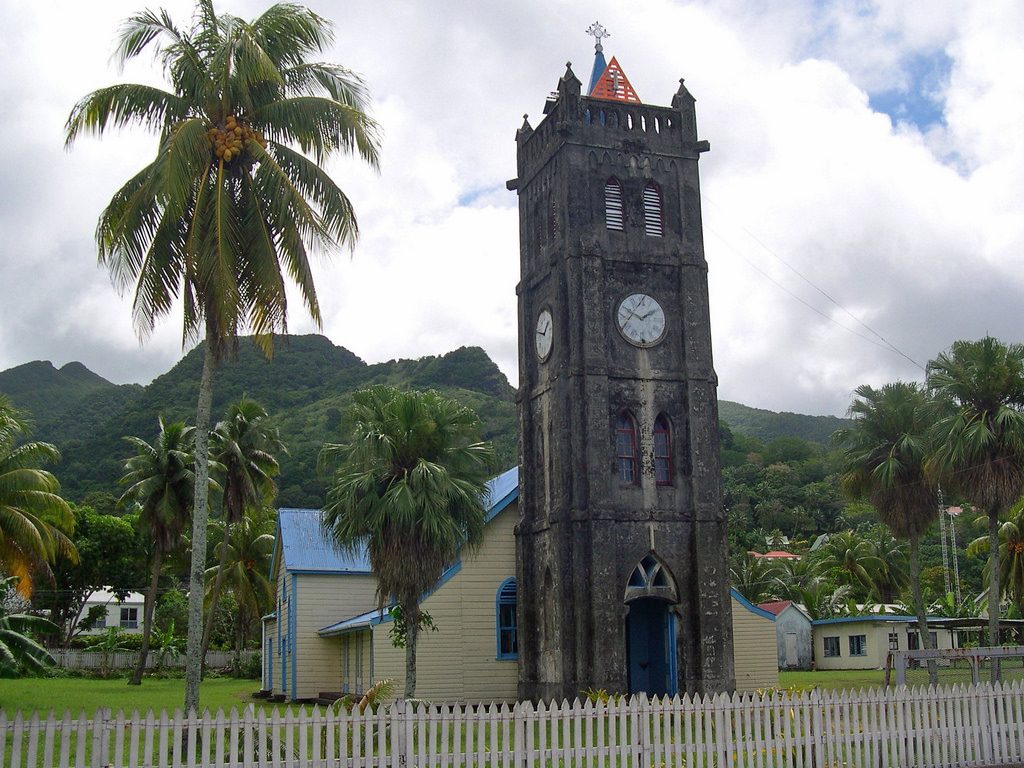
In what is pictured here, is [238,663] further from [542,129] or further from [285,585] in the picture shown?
[542,129]

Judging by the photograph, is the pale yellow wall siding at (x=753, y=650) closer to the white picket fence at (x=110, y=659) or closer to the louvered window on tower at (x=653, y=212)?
the louvered window on tower at (x=653, y=212)

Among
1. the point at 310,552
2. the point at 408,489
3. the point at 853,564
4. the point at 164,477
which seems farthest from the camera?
the point at 853,564

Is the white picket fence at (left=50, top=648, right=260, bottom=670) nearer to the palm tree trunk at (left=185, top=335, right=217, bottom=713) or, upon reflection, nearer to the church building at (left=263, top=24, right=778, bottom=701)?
the church building at (left=263, top=24, right=778, bottom=701)

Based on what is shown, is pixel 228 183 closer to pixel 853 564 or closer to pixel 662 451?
pixel 662 451

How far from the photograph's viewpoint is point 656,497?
98.8 ft

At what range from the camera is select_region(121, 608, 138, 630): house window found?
294 feet

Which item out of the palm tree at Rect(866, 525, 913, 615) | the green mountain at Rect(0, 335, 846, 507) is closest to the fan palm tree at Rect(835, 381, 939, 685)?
the green mountain at Rect(0, 335, 846, 507)

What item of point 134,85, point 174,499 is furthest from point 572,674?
point 174,499

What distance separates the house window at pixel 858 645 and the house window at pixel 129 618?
187 ft

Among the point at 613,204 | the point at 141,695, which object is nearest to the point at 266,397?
the point at 141,695

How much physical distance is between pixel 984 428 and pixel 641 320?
965 centimetres

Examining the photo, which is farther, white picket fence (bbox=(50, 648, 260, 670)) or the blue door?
white picket fence (bbox=(50, 648, 260, 670))

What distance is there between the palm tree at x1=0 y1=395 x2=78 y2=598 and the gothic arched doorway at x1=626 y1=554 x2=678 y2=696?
52.0ft

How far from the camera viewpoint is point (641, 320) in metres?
31.0
